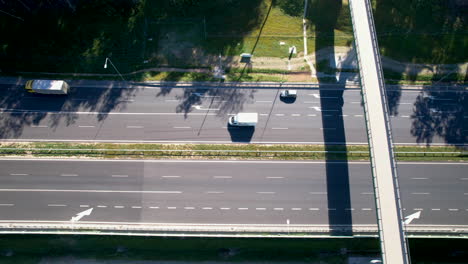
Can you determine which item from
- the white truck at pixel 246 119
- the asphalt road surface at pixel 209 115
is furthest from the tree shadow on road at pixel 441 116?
the white truck at pixel 246 119

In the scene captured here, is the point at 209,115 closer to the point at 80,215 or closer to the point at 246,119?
the point at 246,119

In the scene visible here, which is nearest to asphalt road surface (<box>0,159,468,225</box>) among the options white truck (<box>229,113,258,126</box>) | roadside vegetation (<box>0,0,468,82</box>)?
white truck (<box>229,113,258,126</box>)

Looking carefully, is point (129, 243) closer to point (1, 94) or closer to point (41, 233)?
point (41, 233)

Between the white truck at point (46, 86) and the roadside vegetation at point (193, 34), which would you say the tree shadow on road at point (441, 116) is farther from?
the white truck at point (46, 86)

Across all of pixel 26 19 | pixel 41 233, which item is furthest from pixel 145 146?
pixel 26 19

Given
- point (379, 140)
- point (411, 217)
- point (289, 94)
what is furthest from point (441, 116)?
point (289, 94)

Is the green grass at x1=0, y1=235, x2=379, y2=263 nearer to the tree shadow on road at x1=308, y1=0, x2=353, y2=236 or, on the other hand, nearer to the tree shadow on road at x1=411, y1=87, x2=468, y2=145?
the tree shadow on road at x1=308, y1=0, x2=353, y2=236
